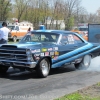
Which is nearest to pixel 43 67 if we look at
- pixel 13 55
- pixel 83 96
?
pixel 13 55

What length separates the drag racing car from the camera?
8.99 m

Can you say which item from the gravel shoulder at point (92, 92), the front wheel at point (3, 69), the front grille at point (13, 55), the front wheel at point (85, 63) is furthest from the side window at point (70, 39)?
the gravel shoulder at point (92, 92)

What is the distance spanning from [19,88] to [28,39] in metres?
3.18

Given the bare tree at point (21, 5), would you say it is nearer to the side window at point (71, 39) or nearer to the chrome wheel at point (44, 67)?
the side window at point (71, 39)

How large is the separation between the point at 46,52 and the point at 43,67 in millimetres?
499

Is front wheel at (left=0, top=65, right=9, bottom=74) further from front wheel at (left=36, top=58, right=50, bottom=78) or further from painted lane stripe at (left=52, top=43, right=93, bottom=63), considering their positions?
painted lane stripe at (left=52, top=43, right=93, bottom=63)

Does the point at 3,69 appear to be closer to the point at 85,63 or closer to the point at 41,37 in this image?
the point at 41,37

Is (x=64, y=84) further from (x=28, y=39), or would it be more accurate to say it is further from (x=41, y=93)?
(x=28, y=39)

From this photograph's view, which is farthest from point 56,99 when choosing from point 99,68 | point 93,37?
point 93,37

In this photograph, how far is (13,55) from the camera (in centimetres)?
915

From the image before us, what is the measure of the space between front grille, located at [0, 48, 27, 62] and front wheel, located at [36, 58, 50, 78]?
0.55m

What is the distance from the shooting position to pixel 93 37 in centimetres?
1630

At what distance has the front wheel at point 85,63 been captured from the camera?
11.5m

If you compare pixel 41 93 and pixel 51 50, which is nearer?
pixel 41 93
